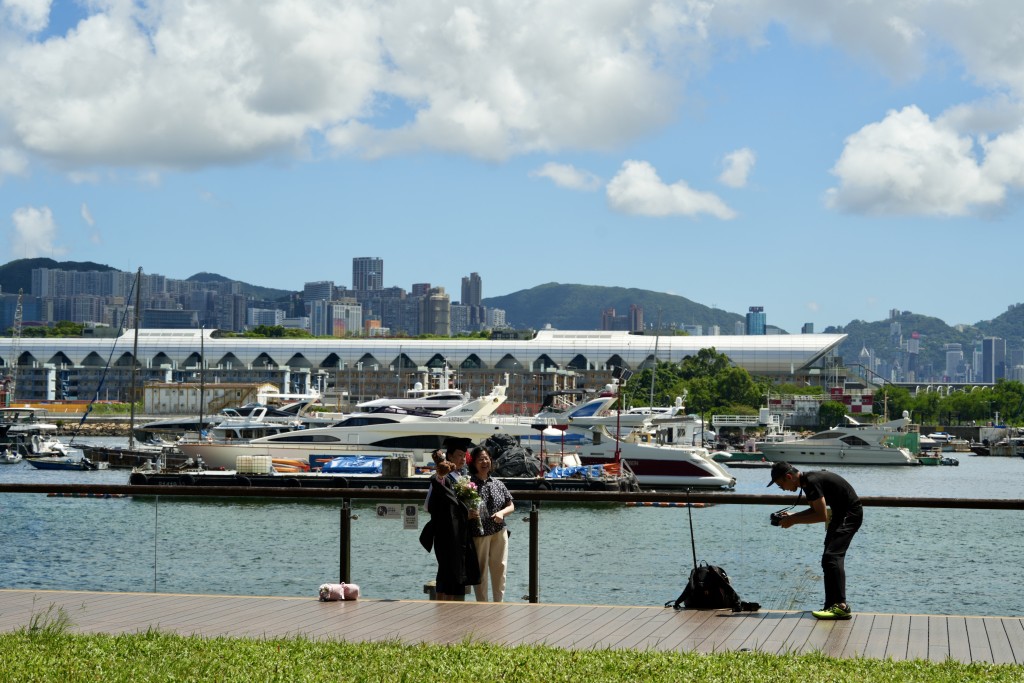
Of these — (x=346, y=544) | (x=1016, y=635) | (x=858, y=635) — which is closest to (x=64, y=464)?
(x=346, y=544)

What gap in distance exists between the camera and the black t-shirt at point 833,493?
35.6 ft

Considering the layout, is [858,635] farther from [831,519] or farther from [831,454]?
[831,454]

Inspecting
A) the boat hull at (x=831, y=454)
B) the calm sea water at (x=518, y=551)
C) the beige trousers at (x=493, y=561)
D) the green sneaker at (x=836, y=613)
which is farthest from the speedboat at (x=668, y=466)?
the green sneaker at (x=836, y=613)

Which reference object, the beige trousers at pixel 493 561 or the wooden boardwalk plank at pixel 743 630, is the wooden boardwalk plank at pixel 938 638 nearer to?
the wooden boardwalk plank at pixel 743 630

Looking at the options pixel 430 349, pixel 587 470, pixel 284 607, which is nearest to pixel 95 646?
pixel 284 607

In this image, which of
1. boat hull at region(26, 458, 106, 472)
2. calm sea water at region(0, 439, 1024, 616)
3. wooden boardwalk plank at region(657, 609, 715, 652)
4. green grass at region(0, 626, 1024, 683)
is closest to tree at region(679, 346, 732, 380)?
boat hull at region(26, 458, 106, 472)

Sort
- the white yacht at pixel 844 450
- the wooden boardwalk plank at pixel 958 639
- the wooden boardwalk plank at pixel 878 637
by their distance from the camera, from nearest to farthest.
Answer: the wooden boardwalk plank at pixel 958 639 → the wooden boardwalk plank at pixel 878 637 → the white yacht at pixel 844 450

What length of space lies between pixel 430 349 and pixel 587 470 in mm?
139447

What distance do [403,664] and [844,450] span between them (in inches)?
3307

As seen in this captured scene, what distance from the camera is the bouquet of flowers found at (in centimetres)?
1181

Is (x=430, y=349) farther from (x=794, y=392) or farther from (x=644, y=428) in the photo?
(x=644, y=428)

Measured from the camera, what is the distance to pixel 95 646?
9125mm

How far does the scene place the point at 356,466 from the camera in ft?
157

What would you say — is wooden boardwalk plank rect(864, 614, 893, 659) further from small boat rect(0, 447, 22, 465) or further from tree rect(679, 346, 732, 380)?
tree rect(679, 346, 732, 380)
